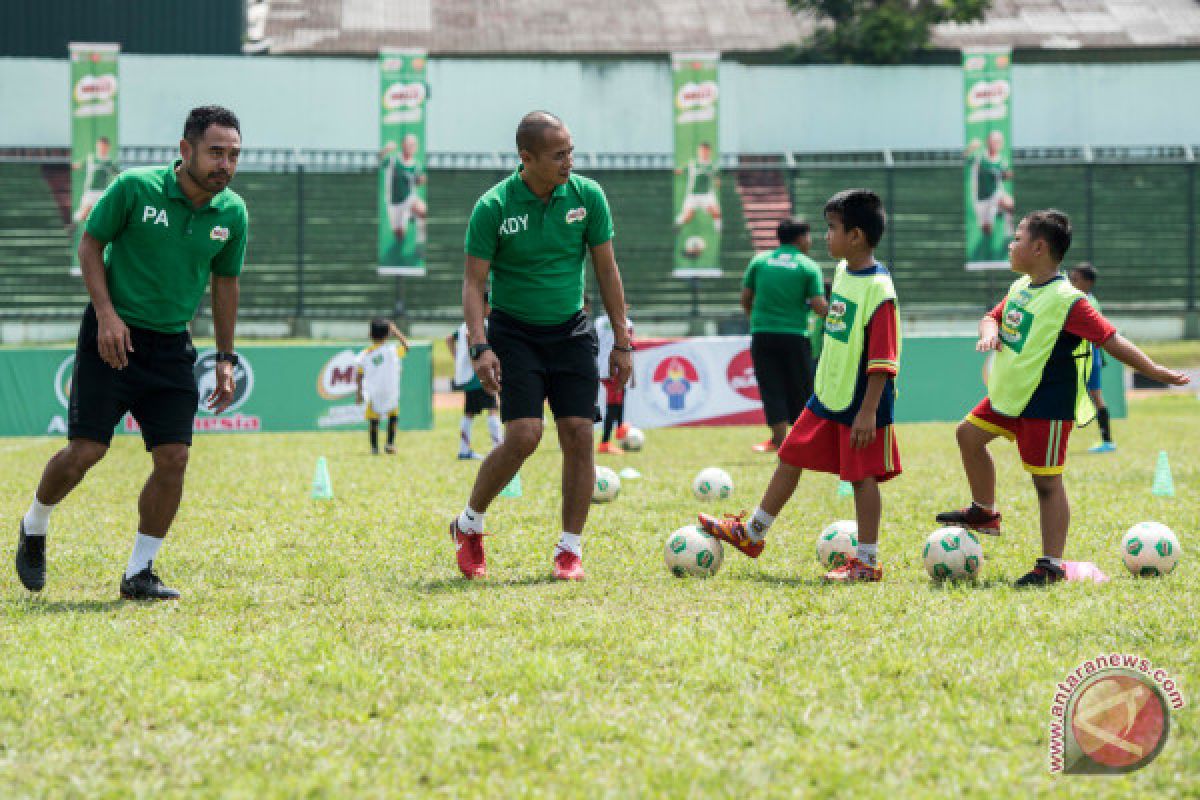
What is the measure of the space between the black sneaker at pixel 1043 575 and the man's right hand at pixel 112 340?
393 centimetres

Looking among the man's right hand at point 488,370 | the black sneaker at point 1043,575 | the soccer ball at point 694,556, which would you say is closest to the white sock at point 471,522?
the man's right hand at point 488,370

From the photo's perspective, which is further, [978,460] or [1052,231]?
[978,460]

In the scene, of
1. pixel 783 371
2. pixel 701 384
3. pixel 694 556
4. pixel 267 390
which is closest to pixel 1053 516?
pixel 694 556

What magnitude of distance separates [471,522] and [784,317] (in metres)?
6.43

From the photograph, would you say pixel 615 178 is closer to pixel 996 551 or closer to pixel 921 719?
pixel 996 551

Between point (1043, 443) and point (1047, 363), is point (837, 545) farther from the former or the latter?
point (1047, 363)

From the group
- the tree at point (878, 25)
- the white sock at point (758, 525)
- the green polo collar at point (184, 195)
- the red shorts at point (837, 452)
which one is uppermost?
the tree at point (878, 25)

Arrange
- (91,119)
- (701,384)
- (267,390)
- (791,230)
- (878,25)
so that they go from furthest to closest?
1. (878,25)
2. (91,119)
3. (701,384)
4. (267,390)
5. (791,230)

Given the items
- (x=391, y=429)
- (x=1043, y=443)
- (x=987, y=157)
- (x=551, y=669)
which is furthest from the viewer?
(x=987, y=157)

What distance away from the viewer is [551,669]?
446 cm

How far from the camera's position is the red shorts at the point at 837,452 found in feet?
21.0

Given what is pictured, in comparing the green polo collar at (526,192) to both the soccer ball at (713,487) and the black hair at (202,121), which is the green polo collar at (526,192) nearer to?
the black hair at (202,121)

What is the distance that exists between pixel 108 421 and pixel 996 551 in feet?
14.8

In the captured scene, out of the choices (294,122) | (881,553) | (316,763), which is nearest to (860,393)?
(881,553)
